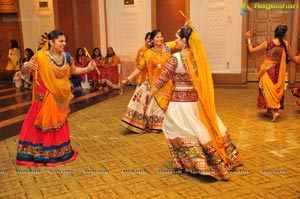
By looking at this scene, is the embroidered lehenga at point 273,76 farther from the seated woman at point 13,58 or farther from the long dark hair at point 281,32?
the seated woman at point 13,58

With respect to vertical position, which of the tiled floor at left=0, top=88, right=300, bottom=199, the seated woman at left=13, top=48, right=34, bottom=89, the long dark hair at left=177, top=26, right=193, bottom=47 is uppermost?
the long dark hair at left=177, top=26, right=193, bottom=47

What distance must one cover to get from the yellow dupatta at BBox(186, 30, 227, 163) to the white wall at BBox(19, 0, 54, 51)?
8.90 meters

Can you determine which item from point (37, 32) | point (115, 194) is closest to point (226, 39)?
point (37, 32)

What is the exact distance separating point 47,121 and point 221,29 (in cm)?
677

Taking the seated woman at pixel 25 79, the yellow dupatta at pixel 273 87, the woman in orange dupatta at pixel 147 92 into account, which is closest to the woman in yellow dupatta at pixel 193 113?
the woman in orange dupatta at pixel 147 92

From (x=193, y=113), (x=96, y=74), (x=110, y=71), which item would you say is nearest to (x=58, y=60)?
(x=193, y=113)

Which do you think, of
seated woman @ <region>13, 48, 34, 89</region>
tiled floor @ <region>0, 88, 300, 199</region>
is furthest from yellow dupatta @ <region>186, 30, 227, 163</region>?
seated woman @ <region>13, 48, 34, 89</region>

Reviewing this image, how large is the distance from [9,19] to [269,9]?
29.6 feet

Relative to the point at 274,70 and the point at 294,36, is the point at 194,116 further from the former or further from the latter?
the point at 294,36

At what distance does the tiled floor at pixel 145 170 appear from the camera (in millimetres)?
2654

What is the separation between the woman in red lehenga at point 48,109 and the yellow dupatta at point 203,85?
1.12 meters

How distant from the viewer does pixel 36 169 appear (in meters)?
3.23

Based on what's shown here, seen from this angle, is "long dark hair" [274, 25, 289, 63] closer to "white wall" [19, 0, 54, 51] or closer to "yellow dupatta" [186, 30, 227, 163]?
"yellow dupatta" [186, 30, 227, 163]

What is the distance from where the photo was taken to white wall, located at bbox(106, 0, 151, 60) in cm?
966
